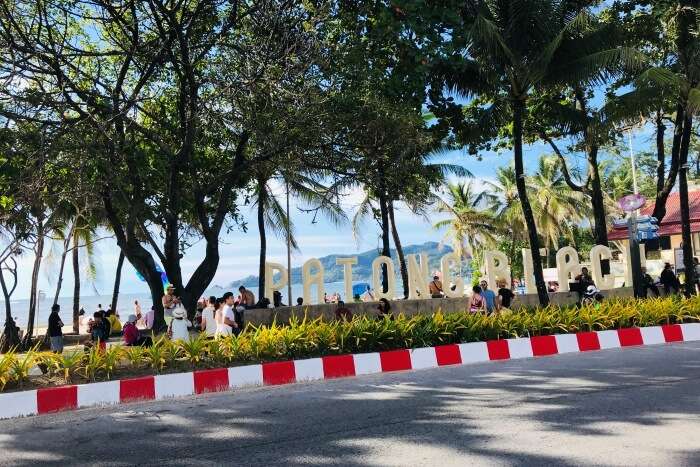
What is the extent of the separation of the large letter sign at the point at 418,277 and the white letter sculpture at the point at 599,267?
6.15m

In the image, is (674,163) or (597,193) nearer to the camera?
(674,163)

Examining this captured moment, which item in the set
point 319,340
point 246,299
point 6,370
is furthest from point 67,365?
point 246,299

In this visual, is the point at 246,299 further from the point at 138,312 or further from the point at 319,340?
the point at 138,312

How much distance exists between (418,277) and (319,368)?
12817 mm

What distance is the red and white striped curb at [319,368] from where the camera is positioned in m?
8.67

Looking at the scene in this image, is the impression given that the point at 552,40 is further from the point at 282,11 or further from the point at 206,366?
the point at 206,366

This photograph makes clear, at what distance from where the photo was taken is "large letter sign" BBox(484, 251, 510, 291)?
75.8 ft

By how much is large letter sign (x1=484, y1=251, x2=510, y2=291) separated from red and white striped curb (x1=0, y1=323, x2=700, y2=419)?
346 inches

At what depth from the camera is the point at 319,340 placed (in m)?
11.5

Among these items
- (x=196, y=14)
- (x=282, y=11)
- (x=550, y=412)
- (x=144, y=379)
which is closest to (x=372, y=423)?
(x=550, y=412)

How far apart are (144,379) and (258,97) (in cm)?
614

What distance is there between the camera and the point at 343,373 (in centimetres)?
1073

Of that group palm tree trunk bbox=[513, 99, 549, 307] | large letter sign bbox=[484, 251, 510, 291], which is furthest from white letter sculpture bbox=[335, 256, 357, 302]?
palm tree trunk bbox=[513, 99, 549, 307]

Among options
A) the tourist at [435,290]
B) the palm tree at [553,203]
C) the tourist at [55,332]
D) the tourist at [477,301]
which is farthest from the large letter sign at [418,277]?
the palm tree at [553,203]
